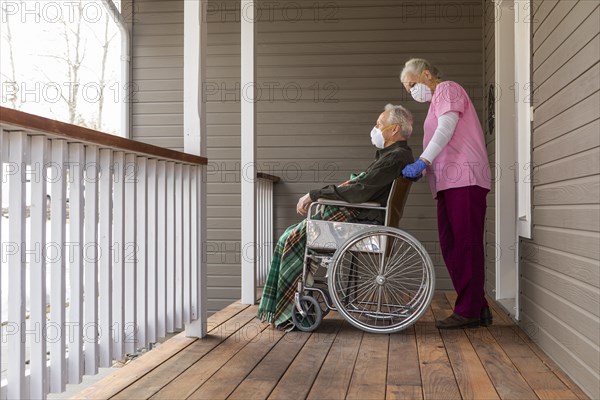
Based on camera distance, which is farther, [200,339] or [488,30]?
[488,30]

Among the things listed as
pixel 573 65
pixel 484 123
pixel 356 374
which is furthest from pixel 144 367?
pixel 484 123

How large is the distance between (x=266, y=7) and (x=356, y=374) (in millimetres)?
4134

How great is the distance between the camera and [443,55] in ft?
18.9

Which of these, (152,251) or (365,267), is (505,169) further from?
(152,251)

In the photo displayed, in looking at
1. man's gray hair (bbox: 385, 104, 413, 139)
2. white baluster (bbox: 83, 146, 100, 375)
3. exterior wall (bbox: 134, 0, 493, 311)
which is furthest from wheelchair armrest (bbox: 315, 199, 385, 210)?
exterior wall (bbox: 134, 0, 493, 311)

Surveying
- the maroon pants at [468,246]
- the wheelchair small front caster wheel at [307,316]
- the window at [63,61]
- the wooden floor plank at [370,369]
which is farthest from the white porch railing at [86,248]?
the window at [63,61]

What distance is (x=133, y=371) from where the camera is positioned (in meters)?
2.71

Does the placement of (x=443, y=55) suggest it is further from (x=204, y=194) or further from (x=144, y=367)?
(x=144, y=367)

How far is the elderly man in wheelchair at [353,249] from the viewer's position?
3.52m

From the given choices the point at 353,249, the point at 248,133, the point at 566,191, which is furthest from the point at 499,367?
the point at 248,133

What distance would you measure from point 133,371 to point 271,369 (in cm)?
56

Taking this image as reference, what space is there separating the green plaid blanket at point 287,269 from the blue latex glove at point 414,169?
1.23ft

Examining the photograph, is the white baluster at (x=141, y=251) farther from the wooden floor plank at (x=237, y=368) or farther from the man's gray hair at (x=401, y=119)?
the man's gray hair at (x=401, y=119)

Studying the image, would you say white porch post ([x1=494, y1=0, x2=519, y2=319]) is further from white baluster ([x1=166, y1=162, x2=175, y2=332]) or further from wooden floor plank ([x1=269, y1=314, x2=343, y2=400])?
white baluster ([x1=166, y1=162, x2=175, y2=332])
